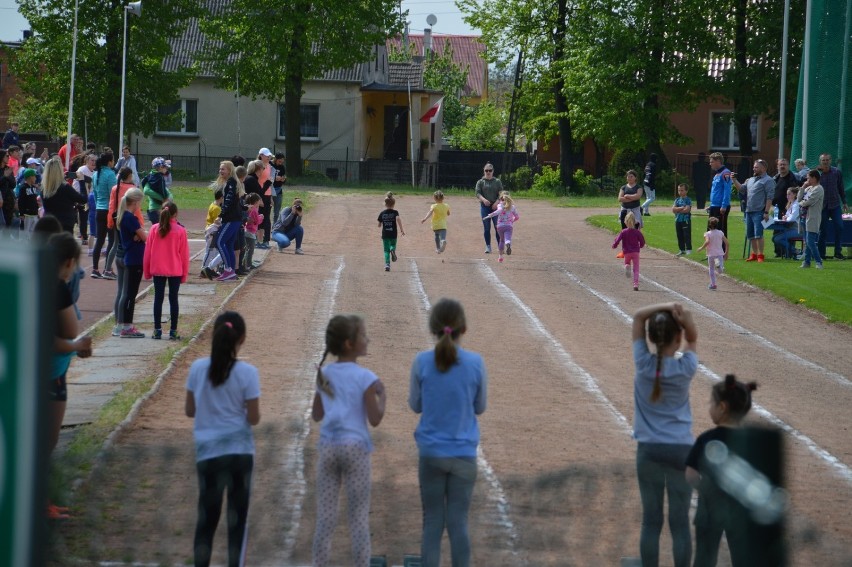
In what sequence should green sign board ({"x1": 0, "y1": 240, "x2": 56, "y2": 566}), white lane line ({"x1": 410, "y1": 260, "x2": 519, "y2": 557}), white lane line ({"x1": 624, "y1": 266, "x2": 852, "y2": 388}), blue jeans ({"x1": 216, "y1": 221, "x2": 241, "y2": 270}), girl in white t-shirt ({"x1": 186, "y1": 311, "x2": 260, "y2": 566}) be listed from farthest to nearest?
blue jeans ({"x1": 216, "y1": 221, "x2": 241, "y2": 270}) → white lane line ({"x1": 624, "y1": 266, "x2": 852, "y2": 388}) → white lane line ({"x1": 410, "y1": 260, "x2": 519, "y2": 557}) → girl in white t-shirt ({"x1": 186, "y1": 311, "x2": 260, "y2": 566}) → green sign board ({"x1": 0, "y1": 240, "x2": 56, "y2": 566})

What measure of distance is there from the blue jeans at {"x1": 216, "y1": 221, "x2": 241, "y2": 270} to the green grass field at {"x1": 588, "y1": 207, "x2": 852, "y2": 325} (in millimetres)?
9752

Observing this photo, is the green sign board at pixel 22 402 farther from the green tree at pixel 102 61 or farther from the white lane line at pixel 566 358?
the green tree at pixel 102 61

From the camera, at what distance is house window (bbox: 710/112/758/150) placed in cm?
5603

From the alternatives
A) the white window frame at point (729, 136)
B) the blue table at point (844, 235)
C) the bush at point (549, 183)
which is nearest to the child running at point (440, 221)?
the blue table at point (844, 235)

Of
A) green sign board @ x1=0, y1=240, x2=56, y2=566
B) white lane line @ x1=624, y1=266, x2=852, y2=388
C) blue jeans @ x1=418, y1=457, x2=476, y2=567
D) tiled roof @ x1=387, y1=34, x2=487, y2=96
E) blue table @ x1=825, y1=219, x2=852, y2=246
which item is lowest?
white lane line @ x1=624, y1=266, x2=852, y2=388

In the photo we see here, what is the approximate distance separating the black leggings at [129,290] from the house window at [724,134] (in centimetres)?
4476

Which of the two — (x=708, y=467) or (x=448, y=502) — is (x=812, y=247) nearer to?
(x=448, y=502)

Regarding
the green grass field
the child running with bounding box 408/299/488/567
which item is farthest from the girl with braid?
the green grass field

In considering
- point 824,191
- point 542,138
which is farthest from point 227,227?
point 542,138

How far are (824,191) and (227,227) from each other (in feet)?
41.9

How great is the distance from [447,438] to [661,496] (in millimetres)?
1343

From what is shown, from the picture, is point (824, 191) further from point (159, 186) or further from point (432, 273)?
point (159, 186)

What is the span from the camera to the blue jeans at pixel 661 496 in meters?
6.98

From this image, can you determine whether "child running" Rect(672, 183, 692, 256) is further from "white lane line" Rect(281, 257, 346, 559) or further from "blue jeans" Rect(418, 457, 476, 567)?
"blue jeans" Rect(418, 457, 476, 567)
